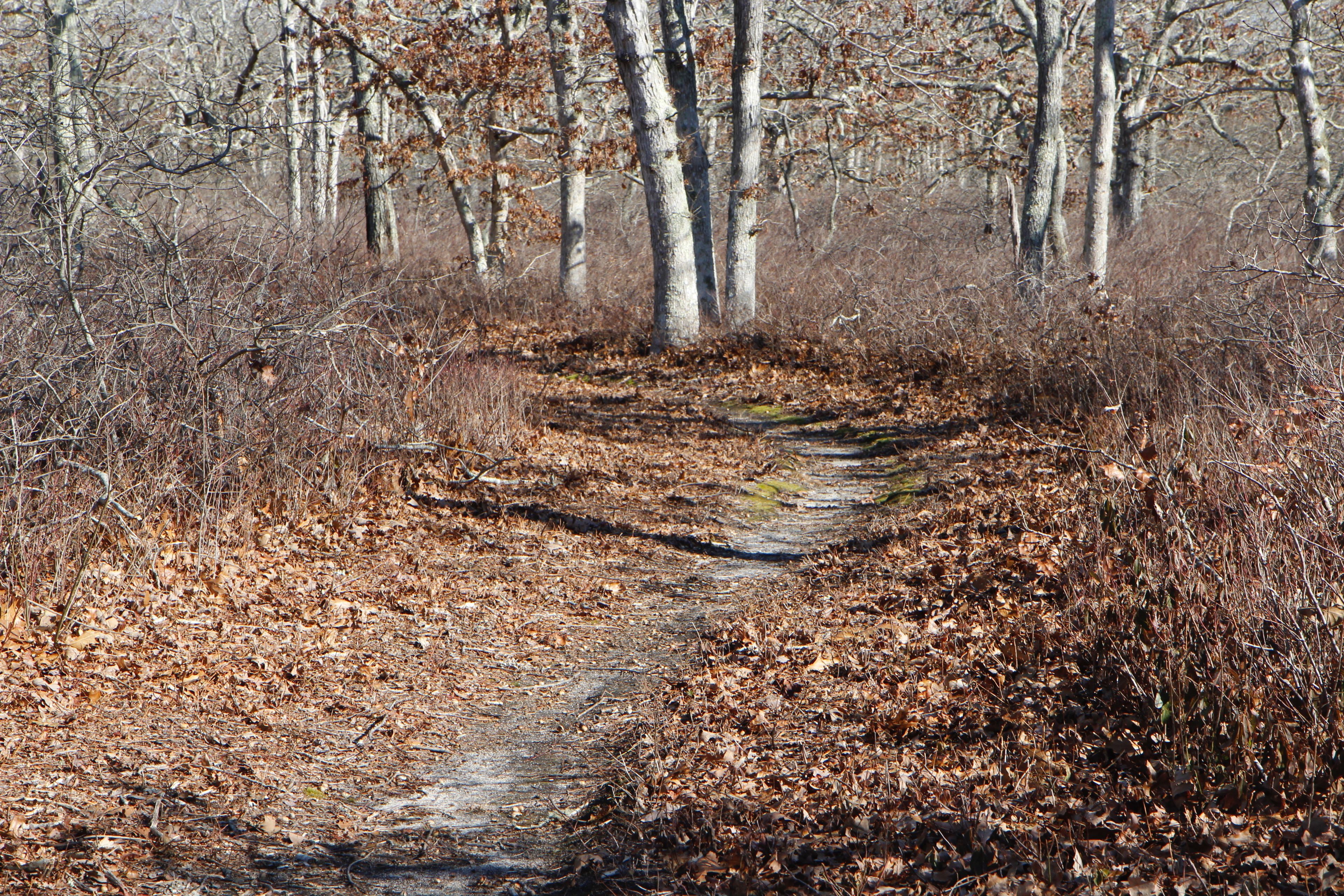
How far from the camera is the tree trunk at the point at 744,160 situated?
47.9ft

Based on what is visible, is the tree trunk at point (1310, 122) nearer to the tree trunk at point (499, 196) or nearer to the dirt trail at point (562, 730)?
the dirt trail at point (562, 730)

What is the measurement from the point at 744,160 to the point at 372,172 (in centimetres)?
685

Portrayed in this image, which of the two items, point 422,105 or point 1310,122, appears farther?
point 422,105

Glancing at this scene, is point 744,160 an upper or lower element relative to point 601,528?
upper

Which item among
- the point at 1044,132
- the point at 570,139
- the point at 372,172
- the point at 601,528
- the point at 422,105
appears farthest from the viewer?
the point at 372,172

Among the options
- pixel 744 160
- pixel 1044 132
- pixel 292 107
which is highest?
pixel 292 107

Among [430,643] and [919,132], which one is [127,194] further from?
[919,132]

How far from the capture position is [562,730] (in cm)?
485

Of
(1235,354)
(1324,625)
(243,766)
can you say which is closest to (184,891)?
(243,766)

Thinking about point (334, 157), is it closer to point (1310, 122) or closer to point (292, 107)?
point (292, 107)

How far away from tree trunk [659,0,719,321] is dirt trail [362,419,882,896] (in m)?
8.42

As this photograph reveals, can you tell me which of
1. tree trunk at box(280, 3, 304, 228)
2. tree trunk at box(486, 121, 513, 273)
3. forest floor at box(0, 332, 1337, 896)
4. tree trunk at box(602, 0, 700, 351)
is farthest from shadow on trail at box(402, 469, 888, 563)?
tree trunk at box(486, 121, 513, 273)

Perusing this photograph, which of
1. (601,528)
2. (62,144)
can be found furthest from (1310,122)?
(62,144)

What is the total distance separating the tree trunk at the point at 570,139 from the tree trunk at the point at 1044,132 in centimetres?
651
